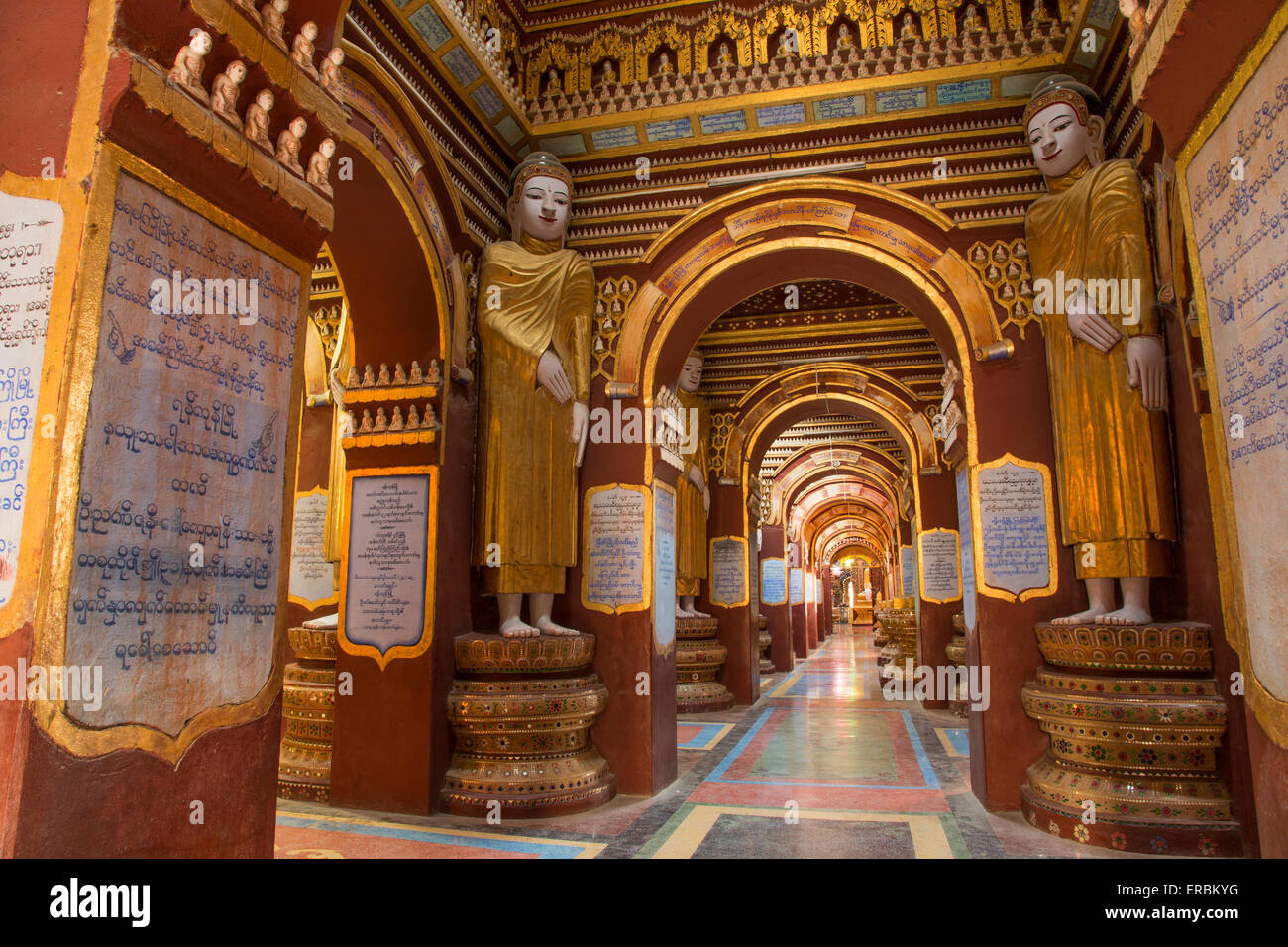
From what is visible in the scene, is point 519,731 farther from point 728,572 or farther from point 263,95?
point 728,572

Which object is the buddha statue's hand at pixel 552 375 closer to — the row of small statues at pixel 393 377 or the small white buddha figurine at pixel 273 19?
the row of small statues at pixel 393 377

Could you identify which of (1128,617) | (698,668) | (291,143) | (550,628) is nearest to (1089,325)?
(1128,617)

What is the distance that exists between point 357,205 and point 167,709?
11.5ft

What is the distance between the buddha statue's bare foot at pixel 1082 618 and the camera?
4.54 m

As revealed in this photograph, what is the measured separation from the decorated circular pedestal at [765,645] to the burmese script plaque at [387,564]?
9.18 meters

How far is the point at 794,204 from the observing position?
229 inches

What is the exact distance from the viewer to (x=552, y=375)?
540 centimetres

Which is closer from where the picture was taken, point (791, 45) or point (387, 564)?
point (387, 564)

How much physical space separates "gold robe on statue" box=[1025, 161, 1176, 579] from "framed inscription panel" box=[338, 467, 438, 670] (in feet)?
13.7

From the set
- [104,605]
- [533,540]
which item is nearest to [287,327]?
[104,605]

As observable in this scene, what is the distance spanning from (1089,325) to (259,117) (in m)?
4.62

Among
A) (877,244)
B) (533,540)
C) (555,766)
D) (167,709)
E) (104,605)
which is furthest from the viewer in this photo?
(877,244)

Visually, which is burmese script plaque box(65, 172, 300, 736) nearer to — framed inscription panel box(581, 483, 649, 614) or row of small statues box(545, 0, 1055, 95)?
framed inscription panel box(581, 483, 649, 614)

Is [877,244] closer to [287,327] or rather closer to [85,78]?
[287,327]
